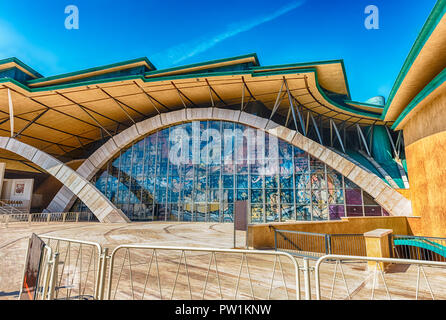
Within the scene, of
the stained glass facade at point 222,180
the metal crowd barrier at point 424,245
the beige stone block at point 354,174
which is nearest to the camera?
the metal crowd barrier at point 424,245

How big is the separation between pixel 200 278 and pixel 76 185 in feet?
76.0

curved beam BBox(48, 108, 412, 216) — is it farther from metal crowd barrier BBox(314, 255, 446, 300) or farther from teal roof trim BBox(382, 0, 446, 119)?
metal crowd barrier BBox(314, 255, 446, 300)

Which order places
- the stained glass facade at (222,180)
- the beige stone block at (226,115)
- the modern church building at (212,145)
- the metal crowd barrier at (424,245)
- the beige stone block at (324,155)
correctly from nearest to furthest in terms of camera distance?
the metal crowd barrier at (424,245) < the modern church building at (212,145) < the beige stone block at (324,155) < the stained glass facade at (222,180) < the beige stone block at (226,115)

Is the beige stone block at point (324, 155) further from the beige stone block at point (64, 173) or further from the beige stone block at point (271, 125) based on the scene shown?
the beige stone block at point (64, 173)

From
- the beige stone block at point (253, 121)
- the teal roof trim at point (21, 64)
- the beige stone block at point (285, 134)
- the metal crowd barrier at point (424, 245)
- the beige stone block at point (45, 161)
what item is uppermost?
the teal roof trim at point (21, 64)

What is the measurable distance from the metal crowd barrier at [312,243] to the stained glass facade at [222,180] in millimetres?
7158

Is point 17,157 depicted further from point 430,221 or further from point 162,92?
point 430,221

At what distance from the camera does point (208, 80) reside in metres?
22.4

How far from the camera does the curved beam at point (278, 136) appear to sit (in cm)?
1975

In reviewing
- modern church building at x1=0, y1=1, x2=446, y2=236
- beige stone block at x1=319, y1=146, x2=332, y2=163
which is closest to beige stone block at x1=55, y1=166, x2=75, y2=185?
modern church building at x1=0, y1=1, x2=446, y2=236

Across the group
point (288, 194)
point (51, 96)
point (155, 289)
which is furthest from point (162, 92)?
point (155, 289)

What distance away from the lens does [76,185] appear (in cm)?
2516

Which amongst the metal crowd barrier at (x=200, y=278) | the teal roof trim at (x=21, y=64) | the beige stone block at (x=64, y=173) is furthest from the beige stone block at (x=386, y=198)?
the teal roof trim at (x=21, y=64)

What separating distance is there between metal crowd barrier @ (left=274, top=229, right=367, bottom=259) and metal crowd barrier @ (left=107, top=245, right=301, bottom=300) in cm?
290
